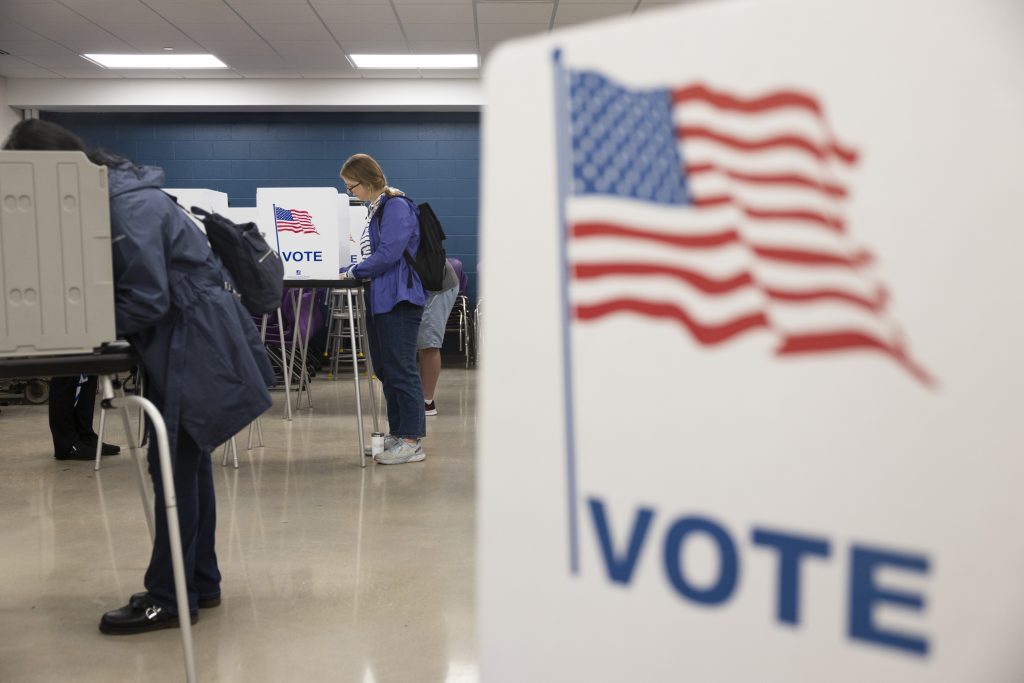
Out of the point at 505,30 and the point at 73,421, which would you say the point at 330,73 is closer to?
the point at 505,30

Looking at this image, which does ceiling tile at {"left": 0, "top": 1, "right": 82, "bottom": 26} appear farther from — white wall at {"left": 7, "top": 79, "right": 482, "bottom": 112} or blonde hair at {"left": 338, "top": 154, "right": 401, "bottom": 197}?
blonde hair at {"left": 338, "top": 154, "right": 401, "bottom": 197}

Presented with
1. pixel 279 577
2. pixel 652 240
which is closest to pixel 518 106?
pixel 652 240

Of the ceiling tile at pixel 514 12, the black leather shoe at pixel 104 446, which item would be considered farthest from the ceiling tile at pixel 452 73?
the black leather shoe at pixel 104 446

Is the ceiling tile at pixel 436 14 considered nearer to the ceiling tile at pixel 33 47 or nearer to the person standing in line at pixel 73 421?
the ceiling tile at pixel 33 47

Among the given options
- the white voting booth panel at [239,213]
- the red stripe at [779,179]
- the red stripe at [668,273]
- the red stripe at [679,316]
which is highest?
the white voting booth panel at [239,213]

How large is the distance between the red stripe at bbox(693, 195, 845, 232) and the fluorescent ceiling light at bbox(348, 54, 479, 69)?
7.40 meters

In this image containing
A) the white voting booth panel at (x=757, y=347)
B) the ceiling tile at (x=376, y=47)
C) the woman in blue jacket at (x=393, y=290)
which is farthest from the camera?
the ceiling tile at (x=376, y=47)

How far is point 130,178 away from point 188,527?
80cm

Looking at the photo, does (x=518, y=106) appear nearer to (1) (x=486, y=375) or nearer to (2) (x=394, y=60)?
(1) (x=486, y=375)

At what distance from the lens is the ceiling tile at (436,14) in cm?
624

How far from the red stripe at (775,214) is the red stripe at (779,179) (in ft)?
0.04

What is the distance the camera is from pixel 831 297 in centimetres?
54

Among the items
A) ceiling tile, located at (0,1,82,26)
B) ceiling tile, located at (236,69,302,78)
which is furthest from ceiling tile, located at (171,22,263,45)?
ceiling tile, located at (236,69,302,78)

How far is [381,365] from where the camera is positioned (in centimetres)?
396
